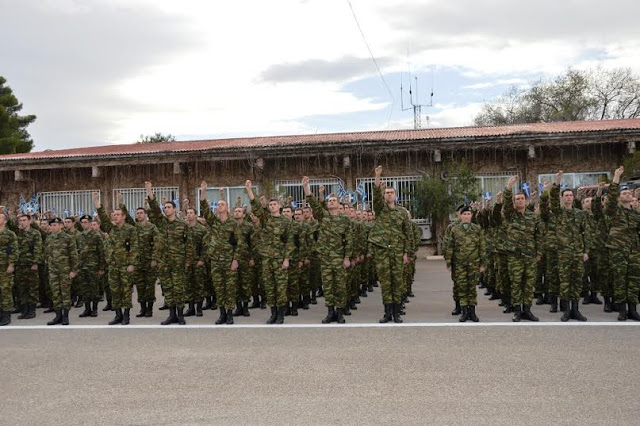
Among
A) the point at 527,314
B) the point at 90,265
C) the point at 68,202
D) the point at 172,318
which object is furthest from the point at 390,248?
the point at 68,202

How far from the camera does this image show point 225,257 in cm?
910

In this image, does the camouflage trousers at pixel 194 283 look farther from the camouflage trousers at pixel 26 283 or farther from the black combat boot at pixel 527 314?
the black combat boot at pixel 527 314

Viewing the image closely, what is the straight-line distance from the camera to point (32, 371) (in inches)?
244

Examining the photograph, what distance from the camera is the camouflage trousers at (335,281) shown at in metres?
8.80

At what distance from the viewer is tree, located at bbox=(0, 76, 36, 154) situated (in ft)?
135

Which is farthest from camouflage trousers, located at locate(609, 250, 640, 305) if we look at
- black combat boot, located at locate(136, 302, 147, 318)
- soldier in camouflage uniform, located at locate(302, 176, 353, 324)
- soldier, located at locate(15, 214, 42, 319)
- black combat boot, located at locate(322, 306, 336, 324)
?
soldier, located at locate(15, 214, 42, 319)

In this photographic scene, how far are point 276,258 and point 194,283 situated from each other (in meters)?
1.94

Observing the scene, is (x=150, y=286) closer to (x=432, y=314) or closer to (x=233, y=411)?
(x=432, y=314)

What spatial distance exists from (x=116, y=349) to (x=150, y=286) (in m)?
2.65

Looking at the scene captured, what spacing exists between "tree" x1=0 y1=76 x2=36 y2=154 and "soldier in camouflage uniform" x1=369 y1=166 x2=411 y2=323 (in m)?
36.7

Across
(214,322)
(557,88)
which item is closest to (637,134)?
(214,322)

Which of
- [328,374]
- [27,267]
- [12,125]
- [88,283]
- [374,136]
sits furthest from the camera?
[12,125]

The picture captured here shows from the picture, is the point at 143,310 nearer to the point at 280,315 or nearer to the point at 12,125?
the point at 280,315

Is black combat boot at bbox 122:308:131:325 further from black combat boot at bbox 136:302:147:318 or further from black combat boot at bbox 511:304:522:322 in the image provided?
black combat boot at bbox 511:304:522:322
